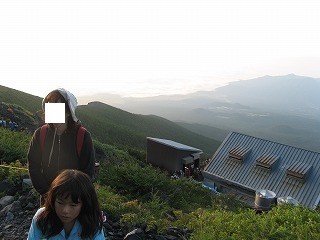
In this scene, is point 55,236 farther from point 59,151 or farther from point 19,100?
point 19,100

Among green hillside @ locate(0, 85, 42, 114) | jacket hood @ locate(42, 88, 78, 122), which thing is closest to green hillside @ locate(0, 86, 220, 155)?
green hillside @ locate(0, 85, 42, 114)

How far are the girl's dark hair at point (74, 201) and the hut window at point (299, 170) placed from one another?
1964 centimetres

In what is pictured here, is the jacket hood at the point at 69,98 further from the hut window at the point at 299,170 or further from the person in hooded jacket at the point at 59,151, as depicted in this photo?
the hut window at the point at 299,170

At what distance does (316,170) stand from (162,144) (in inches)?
468

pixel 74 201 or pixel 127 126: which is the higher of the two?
pixel 74 201

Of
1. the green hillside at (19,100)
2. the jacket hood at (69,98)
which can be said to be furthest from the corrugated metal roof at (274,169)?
the green hillside at (19,100)

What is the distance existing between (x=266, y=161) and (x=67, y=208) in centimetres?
2053

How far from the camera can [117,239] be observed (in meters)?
5.18

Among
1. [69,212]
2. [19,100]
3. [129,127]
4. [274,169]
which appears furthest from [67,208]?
[129,127]

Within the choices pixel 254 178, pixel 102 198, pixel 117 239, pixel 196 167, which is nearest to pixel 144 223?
pixel 117 239

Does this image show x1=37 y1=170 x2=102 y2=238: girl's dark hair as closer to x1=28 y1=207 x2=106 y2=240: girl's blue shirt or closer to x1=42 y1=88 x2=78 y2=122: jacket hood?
x1=28 y1=207 x2=106 y2=240: girl's blue shirt

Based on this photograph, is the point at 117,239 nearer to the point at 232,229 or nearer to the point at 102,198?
the point at 102,198

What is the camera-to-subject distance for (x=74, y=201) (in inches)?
102

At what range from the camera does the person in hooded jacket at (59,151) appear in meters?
3.35
